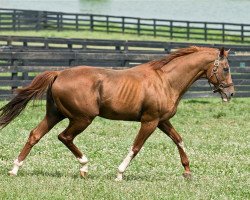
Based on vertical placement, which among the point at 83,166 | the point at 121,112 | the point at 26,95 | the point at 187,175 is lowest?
the point at 187,175

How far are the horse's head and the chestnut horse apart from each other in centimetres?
1

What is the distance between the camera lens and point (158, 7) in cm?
8900

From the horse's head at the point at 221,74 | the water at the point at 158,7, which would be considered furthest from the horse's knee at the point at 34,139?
the water at the point at 158,7

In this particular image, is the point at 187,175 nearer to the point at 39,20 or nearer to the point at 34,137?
the point at 34,137

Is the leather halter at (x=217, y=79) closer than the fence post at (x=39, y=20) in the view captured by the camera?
Yes

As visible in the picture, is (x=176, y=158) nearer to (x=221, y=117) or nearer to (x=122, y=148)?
(x=122, y=148)

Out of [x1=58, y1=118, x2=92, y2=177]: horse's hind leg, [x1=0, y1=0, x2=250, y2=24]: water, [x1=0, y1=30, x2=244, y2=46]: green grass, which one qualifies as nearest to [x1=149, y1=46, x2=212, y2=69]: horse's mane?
[x1=58, y1=118, x2=92, y2=177]: horse's hind leg

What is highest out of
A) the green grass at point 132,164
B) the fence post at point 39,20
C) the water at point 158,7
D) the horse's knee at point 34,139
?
the horse's knee at point 34,139

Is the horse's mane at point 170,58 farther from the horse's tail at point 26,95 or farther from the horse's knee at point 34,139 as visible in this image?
the horse's knee at point 34,139

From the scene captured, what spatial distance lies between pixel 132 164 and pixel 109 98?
5.97 ft

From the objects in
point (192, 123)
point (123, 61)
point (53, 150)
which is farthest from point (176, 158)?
point (123, 61)

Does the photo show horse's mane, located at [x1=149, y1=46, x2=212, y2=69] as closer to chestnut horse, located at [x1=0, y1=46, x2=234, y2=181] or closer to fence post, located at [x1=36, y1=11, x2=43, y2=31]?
chestnut horse, located at [x1=0, y1=46, x2=234, y2=181]

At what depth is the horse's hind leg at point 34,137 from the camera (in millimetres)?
10406

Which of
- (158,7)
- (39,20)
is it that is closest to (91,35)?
(39,20)
